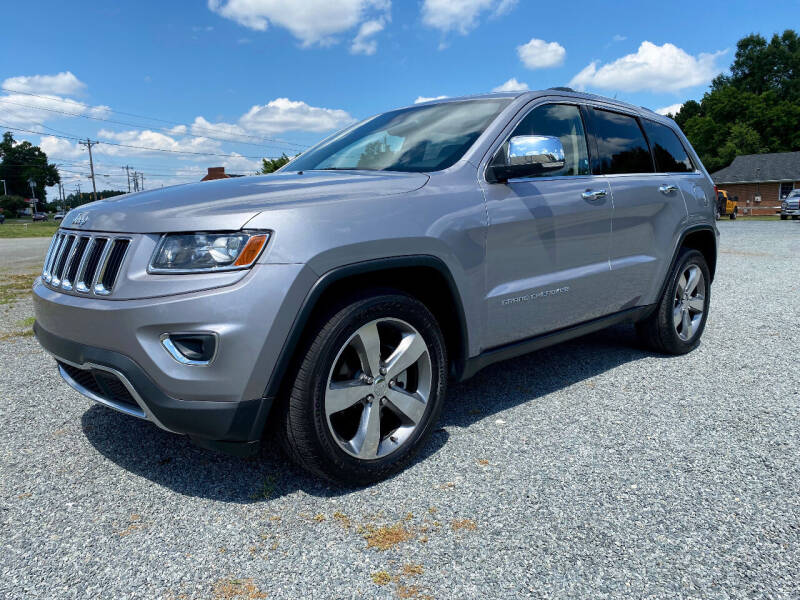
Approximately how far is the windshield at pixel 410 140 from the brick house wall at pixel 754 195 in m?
61.8

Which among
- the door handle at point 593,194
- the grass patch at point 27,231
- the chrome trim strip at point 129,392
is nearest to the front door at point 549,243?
the door handle at point 593,194

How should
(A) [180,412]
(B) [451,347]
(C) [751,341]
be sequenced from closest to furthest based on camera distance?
(A) [180,412]
(B) [451,347]
(C) [751,341]

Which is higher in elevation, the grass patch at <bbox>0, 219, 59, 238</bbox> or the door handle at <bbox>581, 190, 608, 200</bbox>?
the door handle at <bbox>581, 190, 608, 200</bbox>

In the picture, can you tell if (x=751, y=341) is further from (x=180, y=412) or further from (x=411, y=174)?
(x=180, y=412)

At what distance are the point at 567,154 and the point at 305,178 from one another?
5.64 feet

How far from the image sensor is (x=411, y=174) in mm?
3053

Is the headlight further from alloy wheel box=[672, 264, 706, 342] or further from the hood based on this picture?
alloy wheel box=[672, 264, 706, 342]

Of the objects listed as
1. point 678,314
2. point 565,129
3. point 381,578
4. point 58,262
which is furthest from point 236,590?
point 678,314

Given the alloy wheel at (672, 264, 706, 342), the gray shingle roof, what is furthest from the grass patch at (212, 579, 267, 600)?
the gray shingle roof

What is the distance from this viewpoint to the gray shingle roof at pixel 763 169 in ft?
189

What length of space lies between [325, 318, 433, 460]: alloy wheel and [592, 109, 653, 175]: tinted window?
1966 millimetres

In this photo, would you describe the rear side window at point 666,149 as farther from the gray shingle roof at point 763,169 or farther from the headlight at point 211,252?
the gray shingle roof at point 763,169

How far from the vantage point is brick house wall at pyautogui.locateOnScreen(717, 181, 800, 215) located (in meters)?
56.9

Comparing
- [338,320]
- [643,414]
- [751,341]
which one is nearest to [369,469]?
[338,320]
